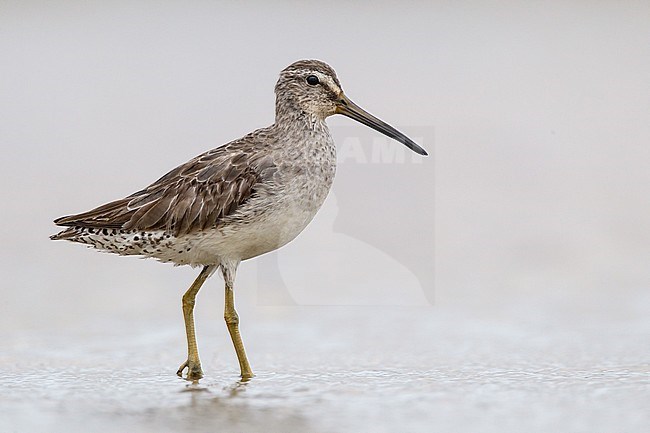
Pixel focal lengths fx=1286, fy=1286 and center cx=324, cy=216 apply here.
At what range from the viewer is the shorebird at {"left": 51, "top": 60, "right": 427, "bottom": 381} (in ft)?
25.0

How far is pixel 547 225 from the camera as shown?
11.4m

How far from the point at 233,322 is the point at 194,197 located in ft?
2.61

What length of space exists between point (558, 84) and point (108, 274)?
8719mm

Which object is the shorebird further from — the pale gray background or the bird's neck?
the pale gray background

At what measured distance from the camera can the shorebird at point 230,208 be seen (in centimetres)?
761

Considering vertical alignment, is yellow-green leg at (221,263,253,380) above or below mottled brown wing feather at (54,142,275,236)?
below

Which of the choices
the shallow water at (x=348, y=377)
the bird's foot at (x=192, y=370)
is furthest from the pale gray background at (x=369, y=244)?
the bird's foot at (x=192, y=370)

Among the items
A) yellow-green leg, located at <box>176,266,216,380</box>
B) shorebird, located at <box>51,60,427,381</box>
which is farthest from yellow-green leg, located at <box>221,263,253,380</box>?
yellow-green leg, located at <box>176,266,216,380</box>

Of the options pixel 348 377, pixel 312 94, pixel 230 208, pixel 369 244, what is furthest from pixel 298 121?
pixel 369 244

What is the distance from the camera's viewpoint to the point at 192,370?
25.0 ft

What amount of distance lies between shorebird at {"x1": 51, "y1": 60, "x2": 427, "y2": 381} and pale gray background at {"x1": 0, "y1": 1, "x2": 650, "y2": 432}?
70cm

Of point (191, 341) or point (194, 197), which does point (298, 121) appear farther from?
point (191, 341)

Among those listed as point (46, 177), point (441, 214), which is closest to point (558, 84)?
point (441, 214)

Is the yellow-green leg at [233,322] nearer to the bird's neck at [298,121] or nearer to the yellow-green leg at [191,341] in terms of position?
the yellow-green leg at [191,341]
